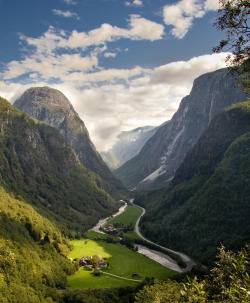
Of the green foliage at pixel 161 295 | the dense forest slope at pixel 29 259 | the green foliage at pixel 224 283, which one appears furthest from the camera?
the dense forest slope at pixel 29 259

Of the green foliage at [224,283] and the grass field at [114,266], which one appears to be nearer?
the green foliage at [224,283]

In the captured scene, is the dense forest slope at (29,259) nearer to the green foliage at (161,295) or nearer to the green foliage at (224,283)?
the green foliage at (161,295)

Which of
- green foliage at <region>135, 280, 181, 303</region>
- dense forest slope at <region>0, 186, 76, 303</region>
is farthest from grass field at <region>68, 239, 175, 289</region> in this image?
green foliage at <region>135, 280, 181, 303</region>

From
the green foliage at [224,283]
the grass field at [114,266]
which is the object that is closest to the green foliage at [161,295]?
the green foliage at [224,283]

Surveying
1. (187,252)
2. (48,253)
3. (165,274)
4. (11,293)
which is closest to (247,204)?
(187,252)

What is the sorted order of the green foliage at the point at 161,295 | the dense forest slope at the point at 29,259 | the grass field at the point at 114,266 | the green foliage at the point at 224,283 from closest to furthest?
1. the green foliage at the point at 224,283
2. the green foliage at the point at 161,295
3. the dense forest slope at the point at 29,259
4. the grass field at the point at 114,266

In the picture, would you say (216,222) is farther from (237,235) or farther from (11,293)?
(11,293)

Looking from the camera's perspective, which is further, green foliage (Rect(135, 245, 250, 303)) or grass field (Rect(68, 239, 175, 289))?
grass field (Rect(68, 239, 175, 289))

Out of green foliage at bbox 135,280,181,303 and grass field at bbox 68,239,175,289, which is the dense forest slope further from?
green foliage at bbox 135,280,181,303

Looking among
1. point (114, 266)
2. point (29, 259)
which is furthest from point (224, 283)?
point (114, 266)

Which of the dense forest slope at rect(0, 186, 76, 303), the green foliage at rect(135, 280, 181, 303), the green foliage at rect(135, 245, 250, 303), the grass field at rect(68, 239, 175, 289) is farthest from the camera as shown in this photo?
the grass field at rect(68, 239, 175, 289)
